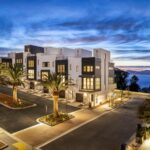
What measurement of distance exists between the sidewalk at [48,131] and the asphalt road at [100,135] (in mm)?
921

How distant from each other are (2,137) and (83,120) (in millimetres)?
11547

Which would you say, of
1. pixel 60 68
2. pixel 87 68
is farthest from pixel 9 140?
pixel 60 68

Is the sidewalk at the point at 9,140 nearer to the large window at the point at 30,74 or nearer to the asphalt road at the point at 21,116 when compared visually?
the asphalt road at the point at 21,116

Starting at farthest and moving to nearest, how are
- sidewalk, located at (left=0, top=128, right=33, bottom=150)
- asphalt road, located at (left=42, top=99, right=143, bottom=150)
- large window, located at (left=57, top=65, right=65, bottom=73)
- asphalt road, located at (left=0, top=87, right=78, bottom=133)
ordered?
large window, located at (left=57, top=65, right=65, bottom=73) < asphalt road, located at (left=0, top=87, right=78, bottom=133) < asphalt road, located at (left=42, top=99, right=143, bottom=150) < sidewalk, located at (left=0, top=128, right=33, bottom=150)

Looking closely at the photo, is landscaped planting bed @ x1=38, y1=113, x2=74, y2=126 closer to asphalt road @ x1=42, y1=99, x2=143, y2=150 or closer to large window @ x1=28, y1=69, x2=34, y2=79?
asphalt road @ x1=42, y1=99, x2=143, y2=150

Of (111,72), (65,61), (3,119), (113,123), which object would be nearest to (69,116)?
(113,123)

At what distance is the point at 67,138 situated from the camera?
65.4 ft

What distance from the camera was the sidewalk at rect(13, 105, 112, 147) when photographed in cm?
1911

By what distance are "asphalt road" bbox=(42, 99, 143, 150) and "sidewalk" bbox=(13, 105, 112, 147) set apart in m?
0.92

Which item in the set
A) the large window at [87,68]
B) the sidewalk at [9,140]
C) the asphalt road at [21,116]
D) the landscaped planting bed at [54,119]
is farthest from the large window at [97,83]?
the sidewalk at [9,140]

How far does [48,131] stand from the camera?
21.8 metres

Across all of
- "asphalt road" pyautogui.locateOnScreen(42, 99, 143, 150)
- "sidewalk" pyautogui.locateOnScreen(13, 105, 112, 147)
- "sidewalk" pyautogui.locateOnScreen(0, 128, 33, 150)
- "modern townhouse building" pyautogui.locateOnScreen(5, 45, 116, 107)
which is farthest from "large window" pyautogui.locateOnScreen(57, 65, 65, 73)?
"sidewalk" pyautogui.locateOnScreen(0, 128, 33, 150)

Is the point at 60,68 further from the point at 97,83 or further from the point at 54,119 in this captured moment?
the point at 54,119

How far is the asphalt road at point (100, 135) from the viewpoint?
713 inches
